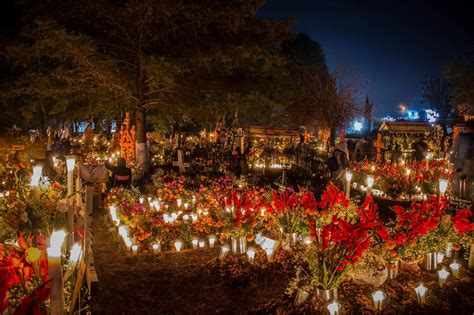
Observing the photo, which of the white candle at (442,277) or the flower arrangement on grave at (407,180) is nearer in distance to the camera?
the white candle at (442,277)

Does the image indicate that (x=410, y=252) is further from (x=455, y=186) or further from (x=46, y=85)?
(x=46, y=85)

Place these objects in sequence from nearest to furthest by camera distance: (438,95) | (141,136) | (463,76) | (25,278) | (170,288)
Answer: (25,278) < (170,288) < (141,136) < (463,76) < (438,95)

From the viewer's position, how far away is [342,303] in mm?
5160

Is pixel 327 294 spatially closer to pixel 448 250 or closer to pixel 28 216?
pixel 448 250

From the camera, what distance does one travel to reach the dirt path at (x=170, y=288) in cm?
545

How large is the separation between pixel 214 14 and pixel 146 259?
995 cm

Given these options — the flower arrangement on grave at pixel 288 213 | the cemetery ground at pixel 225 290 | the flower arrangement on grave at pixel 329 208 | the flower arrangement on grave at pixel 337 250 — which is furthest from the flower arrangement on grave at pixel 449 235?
the flower arrangement on grave at pixel 288 213

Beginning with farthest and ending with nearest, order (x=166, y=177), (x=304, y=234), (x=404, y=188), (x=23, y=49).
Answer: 1. (x=23, y=49)
2. (x=404, y=188)
3. (x=166, y=177)
4. (x=304, y=234)

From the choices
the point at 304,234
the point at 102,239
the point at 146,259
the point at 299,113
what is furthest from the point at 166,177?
the point at 299,113

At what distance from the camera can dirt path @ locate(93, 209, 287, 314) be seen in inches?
215

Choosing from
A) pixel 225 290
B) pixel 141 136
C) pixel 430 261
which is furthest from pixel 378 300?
pixel 141 136

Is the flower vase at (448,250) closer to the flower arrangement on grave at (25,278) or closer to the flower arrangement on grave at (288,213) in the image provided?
the flower arrangement on grave at (288,213)

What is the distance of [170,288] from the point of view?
6098mm

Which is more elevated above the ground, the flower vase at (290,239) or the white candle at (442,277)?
the flower vase at (290,239)
